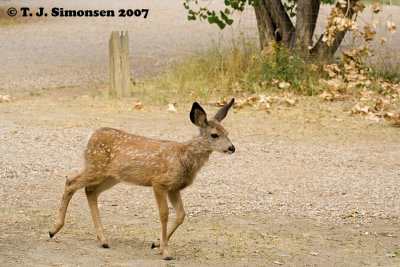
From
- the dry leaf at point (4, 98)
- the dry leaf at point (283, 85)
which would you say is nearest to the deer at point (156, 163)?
the dry leaf at point (4, 98)

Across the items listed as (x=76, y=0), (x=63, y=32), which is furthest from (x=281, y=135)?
(x=76, y=0)

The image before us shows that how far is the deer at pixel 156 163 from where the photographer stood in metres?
→ 6.38

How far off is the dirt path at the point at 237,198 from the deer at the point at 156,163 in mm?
319

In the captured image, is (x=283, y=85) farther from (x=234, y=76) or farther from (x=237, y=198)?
(x=237, y=198)

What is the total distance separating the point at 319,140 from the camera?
11.5 m

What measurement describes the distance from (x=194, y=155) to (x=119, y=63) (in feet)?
28.6

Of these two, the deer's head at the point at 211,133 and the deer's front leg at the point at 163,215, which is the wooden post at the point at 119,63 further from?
the deer's front leg at the point at 163,215

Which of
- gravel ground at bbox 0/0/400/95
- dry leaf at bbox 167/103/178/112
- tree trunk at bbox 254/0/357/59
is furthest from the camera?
gravel ground at bbox 0/0/400/95

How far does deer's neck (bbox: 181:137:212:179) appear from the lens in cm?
643

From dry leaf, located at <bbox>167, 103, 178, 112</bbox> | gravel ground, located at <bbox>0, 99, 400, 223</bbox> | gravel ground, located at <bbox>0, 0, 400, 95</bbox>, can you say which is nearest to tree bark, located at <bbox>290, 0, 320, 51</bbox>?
gravel ground, located at <bbox>0, 0, 400, 95</bbox>

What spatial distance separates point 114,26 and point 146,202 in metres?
19.2

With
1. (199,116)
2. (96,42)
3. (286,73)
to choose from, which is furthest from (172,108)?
(96,42)

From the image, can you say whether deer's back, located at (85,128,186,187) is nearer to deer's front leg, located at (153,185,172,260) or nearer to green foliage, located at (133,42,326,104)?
deer's front leg, located at (153,185,172,260)

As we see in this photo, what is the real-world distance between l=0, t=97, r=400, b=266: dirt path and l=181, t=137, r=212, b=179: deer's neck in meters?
0.74
